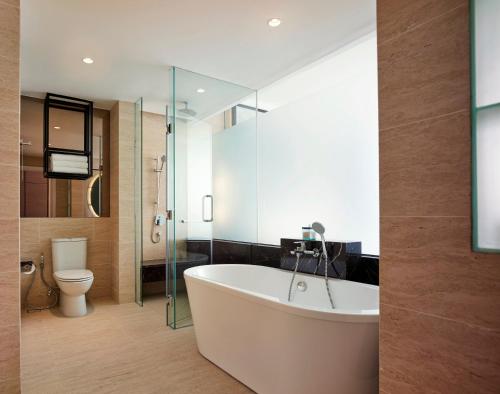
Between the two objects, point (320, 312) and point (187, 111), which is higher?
point (187, 111)

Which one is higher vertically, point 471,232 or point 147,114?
point 147,114

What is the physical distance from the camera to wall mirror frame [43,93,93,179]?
4.05 meters

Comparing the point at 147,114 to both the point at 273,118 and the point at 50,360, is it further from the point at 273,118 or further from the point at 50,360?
the point at 50,360

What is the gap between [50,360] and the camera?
8.75 ft

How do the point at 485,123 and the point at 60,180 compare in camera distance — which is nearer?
the point at 485,123

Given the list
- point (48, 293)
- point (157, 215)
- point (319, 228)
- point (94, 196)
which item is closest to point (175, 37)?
point (319, 228)

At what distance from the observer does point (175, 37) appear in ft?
8.95

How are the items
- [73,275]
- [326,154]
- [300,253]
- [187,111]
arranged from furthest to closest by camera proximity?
[73,275]
[187,111]
[326,154]
[300,253]

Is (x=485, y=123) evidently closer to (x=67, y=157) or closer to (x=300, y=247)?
(x=300, y=247)

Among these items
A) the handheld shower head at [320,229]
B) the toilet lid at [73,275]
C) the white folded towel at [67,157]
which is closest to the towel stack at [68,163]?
the white folded towel at [67,157]

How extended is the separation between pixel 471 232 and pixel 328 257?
5.27 feet

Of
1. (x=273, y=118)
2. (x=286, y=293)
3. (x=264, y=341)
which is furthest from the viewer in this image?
(x=273, y=118)

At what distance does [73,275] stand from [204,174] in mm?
1937

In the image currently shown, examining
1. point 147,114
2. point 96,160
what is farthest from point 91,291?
point 147,114
